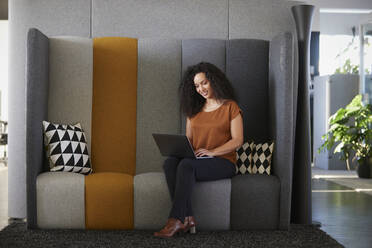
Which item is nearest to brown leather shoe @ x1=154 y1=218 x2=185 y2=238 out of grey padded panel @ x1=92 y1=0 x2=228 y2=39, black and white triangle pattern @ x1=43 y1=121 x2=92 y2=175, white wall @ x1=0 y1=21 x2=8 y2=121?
→ black and white triangle pattern @ x1=43 y1=121 x2=92 y2=175

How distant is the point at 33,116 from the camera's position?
313 cm

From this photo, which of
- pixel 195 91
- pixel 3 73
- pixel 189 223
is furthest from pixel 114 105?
pixel 3 73

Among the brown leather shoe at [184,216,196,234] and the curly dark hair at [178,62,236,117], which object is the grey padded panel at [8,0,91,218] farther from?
the brown leather shoe at [184,216,196,234]

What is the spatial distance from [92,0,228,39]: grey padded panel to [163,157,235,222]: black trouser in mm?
1252

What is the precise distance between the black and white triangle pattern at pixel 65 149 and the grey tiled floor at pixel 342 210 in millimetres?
639

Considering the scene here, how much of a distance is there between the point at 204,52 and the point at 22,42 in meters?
1.49

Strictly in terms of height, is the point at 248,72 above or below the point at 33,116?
above

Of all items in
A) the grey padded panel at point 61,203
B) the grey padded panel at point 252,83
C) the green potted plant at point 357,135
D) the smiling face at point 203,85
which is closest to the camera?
the grey padded panel at point 61,203

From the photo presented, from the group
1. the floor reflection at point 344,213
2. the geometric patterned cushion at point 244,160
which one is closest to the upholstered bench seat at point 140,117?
the geometric patterned cushion at point 244,160

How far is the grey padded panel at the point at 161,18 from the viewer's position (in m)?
3.80

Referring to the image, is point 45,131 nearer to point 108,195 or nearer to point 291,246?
point 108,195

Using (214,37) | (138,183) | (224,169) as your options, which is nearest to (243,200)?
(224,169)

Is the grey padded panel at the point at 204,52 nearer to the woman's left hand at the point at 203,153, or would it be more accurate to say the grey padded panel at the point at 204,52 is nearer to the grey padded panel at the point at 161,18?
the grey padded panel at the point at 161,18

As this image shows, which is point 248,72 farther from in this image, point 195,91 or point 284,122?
point 284,122
